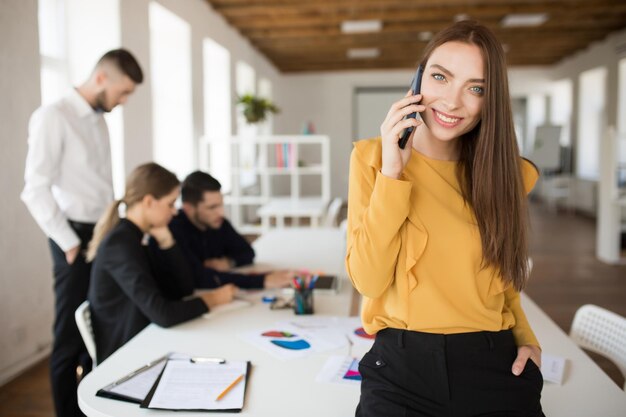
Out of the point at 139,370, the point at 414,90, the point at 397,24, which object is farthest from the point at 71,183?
the point at 397,24

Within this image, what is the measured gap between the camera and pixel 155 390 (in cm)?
147

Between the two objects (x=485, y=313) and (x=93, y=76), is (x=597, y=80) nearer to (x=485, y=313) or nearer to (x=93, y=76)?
(x=93, y=76)

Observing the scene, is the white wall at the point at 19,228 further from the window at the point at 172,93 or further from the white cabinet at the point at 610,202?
the white cabinet at the point at 610,202

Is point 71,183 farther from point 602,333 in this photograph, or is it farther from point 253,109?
point 253,109

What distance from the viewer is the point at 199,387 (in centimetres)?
150

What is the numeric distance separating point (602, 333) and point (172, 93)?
216 inches

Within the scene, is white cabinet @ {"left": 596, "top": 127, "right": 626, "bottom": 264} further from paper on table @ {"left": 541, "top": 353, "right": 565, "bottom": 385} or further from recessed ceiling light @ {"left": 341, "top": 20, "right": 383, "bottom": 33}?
paper on table @ {"left": 541, "top": 353, "right": 565, "bottom": 385}

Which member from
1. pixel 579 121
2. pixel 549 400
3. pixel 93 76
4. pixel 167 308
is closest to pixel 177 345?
pixel 167 308

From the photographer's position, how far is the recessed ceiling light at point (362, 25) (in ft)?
27.2

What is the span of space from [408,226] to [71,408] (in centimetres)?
189

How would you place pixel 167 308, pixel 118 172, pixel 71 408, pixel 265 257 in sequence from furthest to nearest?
pixel 118 172, pixel 265 257, pixel 71 408, pixel 167 308

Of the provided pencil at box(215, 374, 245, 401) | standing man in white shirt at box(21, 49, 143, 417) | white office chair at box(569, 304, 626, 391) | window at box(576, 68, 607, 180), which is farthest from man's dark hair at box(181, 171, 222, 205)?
window at box(576, 68, 607, 180)

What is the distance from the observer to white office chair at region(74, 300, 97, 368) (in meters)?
Result: 2.15

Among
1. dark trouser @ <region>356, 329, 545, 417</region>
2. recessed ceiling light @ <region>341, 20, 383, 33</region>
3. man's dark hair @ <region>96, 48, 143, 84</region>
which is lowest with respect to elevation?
dark trouser @ <region>356, 329, 545, 417</region>
